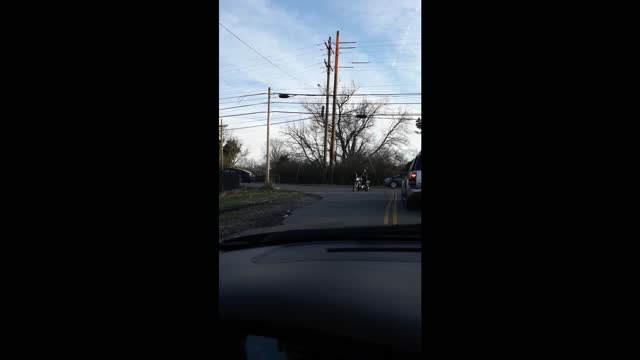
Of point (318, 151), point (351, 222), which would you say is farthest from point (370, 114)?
point (351, 222)

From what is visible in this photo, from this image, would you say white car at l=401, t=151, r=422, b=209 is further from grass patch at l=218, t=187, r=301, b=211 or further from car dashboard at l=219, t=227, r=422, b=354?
car dashboard at l=219, t=227, r=422, b=354

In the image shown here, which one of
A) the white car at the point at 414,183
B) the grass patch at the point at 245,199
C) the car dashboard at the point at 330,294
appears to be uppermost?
→ the white car at the point at 414,183

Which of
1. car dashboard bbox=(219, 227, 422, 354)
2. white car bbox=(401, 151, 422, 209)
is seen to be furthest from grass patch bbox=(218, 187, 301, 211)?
car dashboard bbox=(219, 227, 422, 354)

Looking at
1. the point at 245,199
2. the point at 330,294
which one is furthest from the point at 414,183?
→ the point at 245,199

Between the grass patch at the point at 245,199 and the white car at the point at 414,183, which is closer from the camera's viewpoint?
the white car at the point at 414,183

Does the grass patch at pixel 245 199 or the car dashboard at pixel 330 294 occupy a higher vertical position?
the car dashboard at pixel 330 294

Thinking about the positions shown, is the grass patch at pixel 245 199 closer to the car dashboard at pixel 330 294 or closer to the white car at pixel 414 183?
the white car at pixel 414 183

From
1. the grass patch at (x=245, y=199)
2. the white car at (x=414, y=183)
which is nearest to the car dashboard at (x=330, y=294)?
the white car at (x=414, y=183)

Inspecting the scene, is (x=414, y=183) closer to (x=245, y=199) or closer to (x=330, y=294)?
(x=330, y=294)

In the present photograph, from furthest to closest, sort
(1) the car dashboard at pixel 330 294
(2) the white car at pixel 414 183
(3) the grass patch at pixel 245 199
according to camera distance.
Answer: (3) the grass patch at pixel 245 199, (2) the white car at pixel 414 183, (1) the car dashboard at pixel 330 294
